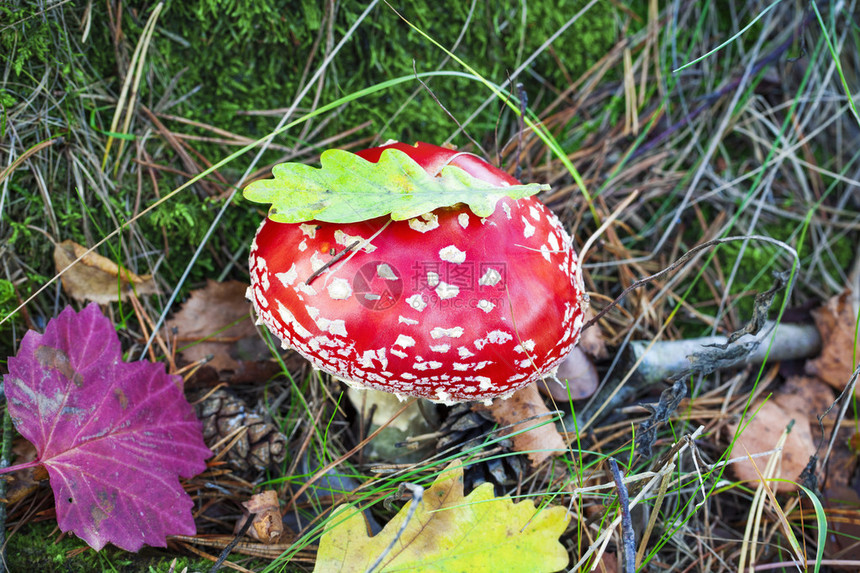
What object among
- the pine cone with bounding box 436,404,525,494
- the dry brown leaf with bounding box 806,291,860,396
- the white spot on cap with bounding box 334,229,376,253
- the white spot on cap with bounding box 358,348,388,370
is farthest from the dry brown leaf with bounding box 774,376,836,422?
the white spot on cap with bounding box 334,229,376,253

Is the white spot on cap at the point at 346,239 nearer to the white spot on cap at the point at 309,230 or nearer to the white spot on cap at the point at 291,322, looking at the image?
the white spot on cap at the point at 309,230

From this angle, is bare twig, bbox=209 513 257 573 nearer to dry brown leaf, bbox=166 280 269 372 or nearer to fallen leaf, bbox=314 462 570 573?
fallen leaf, bbox=314 462 570 573

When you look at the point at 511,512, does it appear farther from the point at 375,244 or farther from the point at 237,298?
the point at 237,298

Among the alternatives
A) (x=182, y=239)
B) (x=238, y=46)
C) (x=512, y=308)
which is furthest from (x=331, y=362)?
(x=238, y=46)

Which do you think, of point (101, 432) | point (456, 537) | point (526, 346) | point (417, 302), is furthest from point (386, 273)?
point (101, 432)

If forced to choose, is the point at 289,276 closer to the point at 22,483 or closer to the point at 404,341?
the point at 404,341

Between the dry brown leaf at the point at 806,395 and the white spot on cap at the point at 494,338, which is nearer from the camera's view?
the white spot on cap at the point at 494,338

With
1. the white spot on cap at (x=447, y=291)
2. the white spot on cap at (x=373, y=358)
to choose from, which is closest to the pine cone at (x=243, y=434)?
the white spot on cap at (x=373, y=358)
